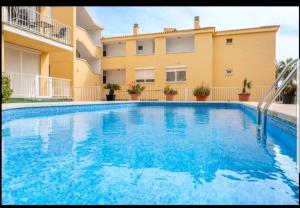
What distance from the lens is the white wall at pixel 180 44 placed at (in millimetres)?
20500

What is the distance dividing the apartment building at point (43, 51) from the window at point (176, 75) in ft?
20.4

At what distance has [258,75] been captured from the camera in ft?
60.4

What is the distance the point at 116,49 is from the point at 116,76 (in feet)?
8.26

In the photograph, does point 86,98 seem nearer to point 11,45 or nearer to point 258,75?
point 11,45

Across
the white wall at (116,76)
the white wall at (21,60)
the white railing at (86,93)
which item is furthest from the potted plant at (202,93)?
the white wall at (21,60)

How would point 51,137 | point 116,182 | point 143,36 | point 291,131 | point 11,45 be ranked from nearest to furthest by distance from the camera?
point 116,182 < point 291,131 < point 51,137 < point 11,45 < point 143,36

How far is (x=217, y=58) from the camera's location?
19.6 m

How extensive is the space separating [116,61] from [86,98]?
20.1 ft

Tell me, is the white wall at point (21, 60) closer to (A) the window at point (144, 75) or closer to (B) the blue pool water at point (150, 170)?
(B) the blue pool water at point (150, 170)

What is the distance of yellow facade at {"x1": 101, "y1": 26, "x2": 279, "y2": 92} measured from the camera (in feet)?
59.9

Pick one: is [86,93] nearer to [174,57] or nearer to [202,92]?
[174,57]

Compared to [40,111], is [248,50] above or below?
above

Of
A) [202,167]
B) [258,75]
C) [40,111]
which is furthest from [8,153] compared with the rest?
[258,75]

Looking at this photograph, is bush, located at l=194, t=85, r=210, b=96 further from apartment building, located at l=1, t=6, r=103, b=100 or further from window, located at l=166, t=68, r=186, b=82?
apartment building, located at l=1, t=6, r=103, b=100
